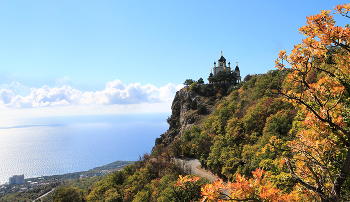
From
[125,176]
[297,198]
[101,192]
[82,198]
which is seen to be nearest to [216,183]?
[297,198]

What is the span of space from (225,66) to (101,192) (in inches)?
1667

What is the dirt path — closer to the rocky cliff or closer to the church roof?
the rocky cliff

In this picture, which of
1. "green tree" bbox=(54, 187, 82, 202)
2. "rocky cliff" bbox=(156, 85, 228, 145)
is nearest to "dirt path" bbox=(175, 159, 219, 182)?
"rocky cliff" bbox=(156, 85, 228, 145)

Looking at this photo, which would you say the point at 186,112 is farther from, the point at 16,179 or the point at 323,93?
the point at 16,179

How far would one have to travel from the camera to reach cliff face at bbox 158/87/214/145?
3472 cm

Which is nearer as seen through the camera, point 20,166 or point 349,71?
point 349,71

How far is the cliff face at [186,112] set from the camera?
3472 centimetres

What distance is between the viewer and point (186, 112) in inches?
1497

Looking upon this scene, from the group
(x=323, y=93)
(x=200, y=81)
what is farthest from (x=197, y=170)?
(x=200, y=81)

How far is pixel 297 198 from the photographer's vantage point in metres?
2.55

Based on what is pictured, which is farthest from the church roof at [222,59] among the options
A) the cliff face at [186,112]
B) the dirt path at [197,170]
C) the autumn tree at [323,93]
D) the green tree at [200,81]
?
the autumn tree at [323,93]

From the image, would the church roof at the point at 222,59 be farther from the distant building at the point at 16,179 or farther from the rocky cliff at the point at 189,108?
the distant building at the point at 16,179

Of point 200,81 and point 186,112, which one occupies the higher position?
point 200,81

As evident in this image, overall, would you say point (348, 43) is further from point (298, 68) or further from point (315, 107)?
point (315, 107)
